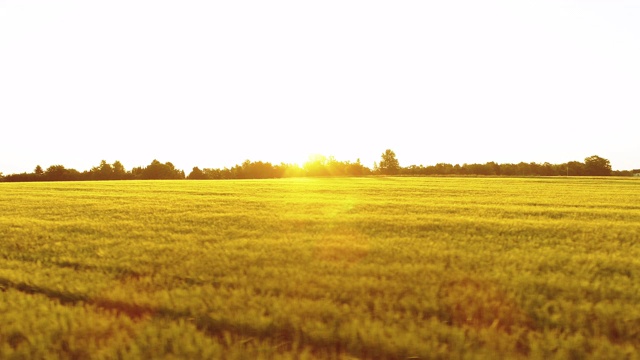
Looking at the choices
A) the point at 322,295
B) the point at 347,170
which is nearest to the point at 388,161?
the point at 347,170

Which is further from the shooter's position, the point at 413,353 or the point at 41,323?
the point at 41,323

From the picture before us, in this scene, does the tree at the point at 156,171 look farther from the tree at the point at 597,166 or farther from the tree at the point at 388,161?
the tree at the point at 597,166

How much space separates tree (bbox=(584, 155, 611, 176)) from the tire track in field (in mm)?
101259

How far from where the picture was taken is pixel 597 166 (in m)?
88.8

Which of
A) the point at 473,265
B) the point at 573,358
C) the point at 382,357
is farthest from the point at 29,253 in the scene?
the point at 573,358

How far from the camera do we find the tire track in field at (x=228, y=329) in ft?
12.6

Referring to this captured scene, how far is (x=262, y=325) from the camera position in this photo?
419 centimetres

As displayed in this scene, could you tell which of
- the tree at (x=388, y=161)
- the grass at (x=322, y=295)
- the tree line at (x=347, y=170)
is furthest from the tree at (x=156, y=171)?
the grass at (x=322, y=295)

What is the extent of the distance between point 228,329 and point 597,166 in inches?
4143

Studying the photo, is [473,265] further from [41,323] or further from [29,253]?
[29,253]

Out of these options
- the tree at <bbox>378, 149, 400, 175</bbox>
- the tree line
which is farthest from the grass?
the tree at <bbox>378, 149, 400, 175</bbox>

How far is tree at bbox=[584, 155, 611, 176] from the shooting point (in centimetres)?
8750

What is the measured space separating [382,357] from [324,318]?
82 centimetres

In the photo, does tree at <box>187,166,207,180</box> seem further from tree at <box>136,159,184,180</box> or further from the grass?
the grass
